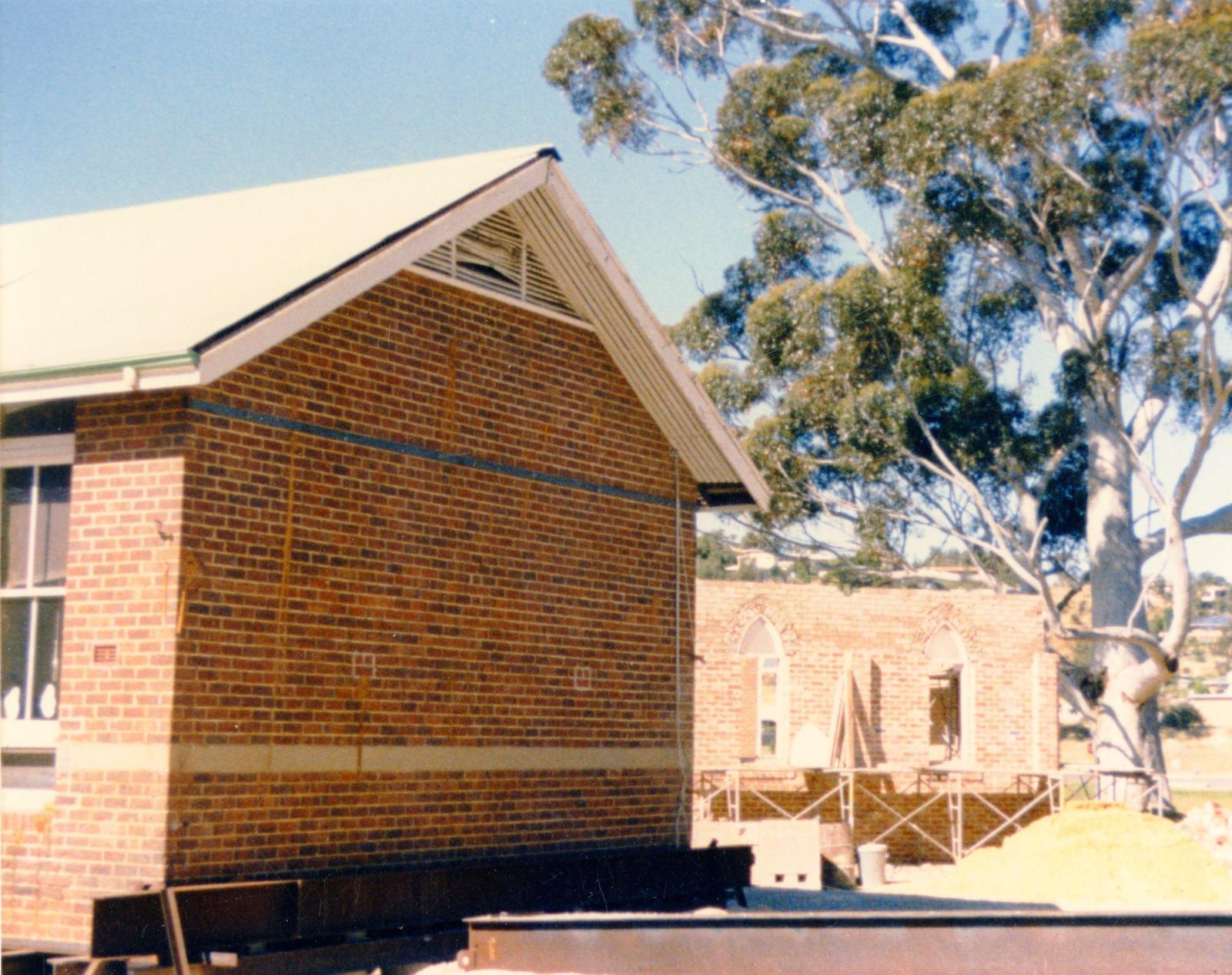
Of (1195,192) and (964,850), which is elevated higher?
(1195,192)

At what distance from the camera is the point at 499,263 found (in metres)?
11.9

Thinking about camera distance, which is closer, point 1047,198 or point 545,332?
point 545,332

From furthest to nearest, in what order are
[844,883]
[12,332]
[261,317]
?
[844,883] < [12,332] < [261,317]

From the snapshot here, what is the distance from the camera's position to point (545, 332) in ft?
40.3

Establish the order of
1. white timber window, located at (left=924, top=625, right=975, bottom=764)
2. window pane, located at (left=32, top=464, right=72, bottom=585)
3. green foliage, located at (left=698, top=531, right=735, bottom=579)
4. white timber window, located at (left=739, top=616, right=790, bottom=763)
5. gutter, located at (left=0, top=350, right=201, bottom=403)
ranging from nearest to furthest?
1. gutter, located at (left=0, top=350, right=201, bottom=403)
2. window pane, located at (left=32, top=464, right=72, bottom=585)
3. white timber window, located at (left=739, top=616, right=790, bottom=763)
4. white timber window, located at (left=924, top=625, right=975, bottom=764)
5. green foliage, located at (left=698, top=531, right=735, bottom=579)

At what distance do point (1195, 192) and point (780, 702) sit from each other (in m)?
10.2

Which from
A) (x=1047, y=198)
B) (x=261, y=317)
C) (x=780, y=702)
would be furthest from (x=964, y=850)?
(x=261, y=317)

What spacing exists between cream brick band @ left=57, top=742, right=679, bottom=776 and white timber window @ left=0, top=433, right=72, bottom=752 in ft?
1.53

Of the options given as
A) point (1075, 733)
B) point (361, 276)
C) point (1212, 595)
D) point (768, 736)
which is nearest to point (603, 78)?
point (361, 276)

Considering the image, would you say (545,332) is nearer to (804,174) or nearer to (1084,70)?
(1084,70)

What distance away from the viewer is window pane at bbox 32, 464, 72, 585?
9469mm

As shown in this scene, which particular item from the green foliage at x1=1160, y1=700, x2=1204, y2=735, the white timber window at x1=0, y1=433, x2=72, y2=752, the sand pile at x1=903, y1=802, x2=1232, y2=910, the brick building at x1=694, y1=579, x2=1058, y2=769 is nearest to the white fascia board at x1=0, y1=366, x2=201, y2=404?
the white timber window at x1=0, y1=433, x2=72, y2=752

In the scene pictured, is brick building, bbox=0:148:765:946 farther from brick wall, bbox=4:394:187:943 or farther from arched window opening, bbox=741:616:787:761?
arched window opening, bbox=741:616:787:761

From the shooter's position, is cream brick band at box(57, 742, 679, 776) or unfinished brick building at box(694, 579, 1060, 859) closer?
cream brick band at box(57, 742, 679, 776)
